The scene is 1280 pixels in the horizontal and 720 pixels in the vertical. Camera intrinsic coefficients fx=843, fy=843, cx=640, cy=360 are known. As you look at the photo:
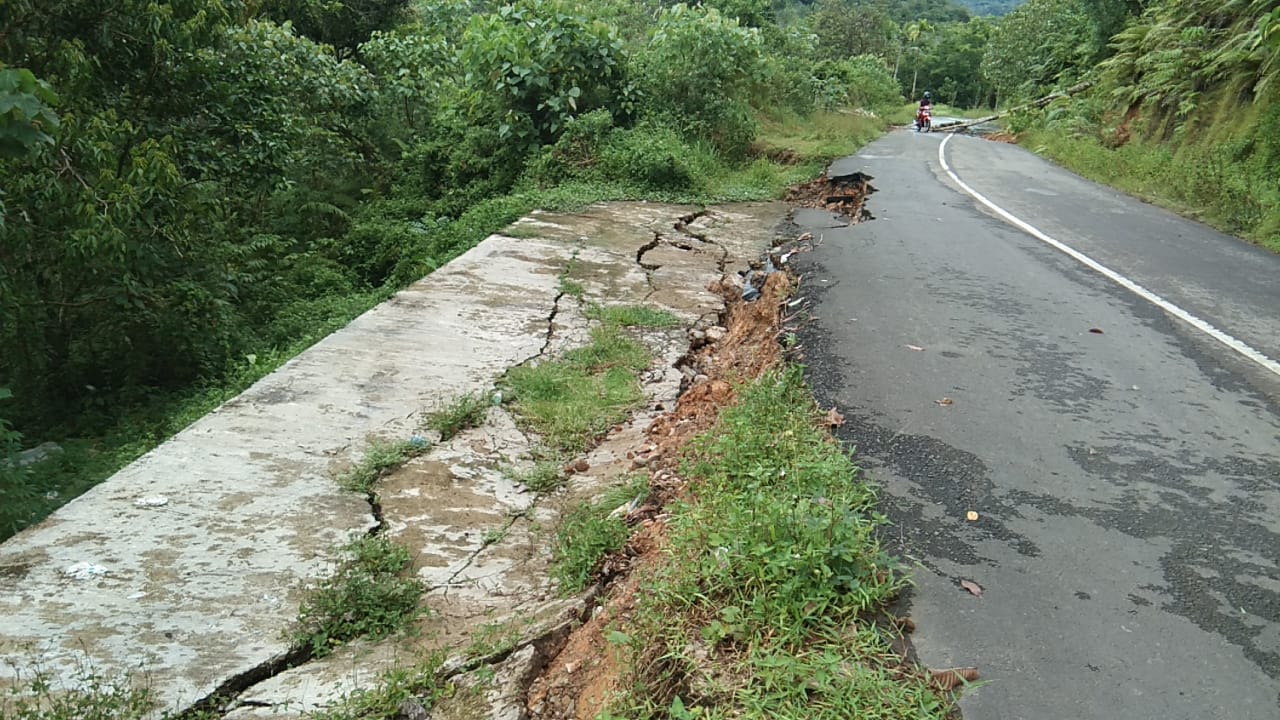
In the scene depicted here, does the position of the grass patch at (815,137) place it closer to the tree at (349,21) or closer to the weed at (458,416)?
the tree at (349,21)

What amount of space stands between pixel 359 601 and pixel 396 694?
0.43m

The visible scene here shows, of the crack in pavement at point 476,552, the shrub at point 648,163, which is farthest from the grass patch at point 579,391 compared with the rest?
the shrub at point 648,163

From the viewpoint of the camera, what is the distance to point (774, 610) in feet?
7.64

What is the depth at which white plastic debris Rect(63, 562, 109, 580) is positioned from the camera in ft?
8.55

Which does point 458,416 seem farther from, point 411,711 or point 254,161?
point 254,161

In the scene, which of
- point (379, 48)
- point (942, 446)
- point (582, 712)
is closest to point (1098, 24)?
point (379, 48)

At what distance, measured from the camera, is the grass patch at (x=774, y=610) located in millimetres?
2080

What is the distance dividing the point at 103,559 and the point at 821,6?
45.6 meters

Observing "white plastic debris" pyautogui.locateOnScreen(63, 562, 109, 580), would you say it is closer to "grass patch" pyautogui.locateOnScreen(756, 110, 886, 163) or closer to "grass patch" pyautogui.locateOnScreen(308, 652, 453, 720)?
"grass patch" pyautogui.locateOnScreen(308, 652, 453, 720)

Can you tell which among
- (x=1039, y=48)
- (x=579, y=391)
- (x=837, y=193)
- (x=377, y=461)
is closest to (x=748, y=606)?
(x=377, y=461)

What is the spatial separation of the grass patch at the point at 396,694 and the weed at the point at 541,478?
1.18 meters

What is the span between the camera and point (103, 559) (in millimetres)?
2701

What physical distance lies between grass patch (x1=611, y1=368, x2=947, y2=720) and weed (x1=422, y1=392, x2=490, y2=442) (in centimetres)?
129

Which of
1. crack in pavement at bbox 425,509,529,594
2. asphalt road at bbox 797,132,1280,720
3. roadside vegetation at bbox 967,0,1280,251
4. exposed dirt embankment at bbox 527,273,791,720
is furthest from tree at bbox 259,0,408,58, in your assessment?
crack in pavement at bbox 425,509,529,594
